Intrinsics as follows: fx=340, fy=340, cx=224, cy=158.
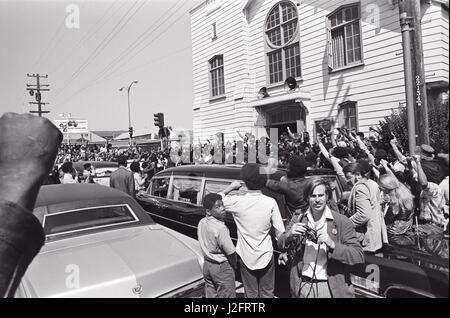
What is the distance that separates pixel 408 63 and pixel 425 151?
31 cm

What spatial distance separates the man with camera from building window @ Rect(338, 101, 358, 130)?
332 mm

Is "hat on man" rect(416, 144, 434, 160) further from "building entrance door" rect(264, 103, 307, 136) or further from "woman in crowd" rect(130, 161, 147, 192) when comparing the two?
"woman in crowd" rect(130, 161, 147, 192)

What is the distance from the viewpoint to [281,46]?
1.73 m

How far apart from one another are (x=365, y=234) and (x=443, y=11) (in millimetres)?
1467

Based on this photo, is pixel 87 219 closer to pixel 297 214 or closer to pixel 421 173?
pixel 297 214

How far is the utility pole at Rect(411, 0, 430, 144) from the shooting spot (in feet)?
3.73

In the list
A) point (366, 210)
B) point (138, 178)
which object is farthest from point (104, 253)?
point (138, 178)

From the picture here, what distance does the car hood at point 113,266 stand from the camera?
1.71 metres

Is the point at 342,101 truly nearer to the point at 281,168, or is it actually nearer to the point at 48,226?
the point at 281,168

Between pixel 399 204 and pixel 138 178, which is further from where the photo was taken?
pixel 138 178

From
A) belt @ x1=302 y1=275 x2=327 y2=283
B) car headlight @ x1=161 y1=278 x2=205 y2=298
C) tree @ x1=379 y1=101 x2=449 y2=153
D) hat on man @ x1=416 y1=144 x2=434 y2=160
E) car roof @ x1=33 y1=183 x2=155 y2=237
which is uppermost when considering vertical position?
tree @ x1=379 y1=101 x2=449 y2=153

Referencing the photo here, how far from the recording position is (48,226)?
265 cm

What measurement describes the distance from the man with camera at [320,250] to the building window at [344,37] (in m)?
0.65

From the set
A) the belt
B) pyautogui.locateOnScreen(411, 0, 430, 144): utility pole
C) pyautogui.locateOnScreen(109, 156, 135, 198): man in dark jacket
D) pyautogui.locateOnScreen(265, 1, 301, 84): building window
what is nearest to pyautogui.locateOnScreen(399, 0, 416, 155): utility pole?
pyautogui.locateOnScreen(411, 0, 430, 144): utility pole
